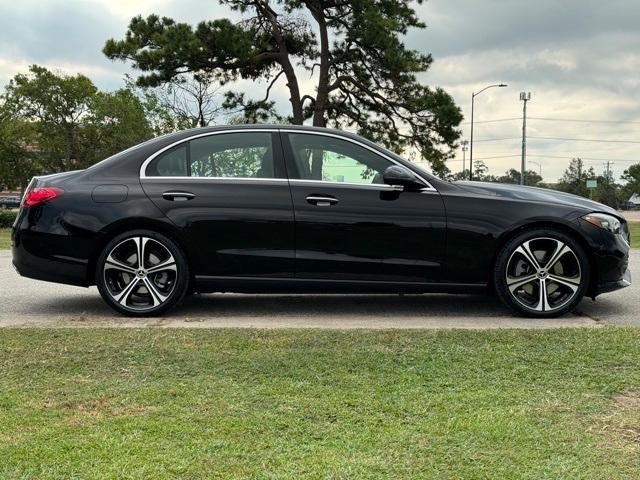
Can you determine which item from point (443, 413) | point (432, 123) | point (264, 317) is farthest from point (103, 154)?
point (443, 413)

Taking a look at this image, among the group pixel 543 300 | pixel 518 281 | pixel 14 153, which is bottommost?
pixel 543 300

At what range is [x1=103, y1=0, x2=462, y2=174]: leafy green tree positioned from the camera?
20.2 meters

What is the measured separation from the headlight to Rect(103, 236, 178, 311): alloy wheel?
330 cm

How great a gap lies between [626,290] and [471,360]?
3767mm

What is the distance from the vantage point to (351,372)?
11.0 feet

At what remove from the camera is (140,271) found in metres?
5.09

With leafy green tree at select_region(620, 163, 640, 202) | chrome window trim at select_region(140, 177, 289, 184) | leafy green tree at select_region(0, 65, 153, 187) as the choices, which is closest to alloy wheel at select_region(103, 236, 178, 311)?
chrome window trim at select_region(140, 177, 289, 184)

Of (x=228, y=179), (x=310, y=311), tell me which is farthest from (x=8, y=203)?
(x=310, y=311)

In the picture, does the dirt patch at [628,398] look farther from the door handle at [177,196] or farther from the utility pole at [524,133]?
the utility pole at [524,133]

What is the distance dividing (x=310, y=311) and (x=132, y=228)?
1611 millimetres

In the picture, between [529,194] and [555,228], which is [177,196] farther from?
[555,228]

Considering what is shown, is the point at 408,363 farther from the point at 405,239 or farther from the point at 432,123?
the point at 432,123

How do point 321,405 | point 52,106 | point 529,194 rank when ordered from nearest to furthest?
point 321,405
point 529,194
point 52,106

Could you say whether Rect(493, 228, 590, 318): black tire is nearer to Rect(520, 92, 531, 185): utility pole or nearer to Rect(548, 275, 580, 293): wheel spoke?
Rect(548, 275, 580, 293): wheel spoke
